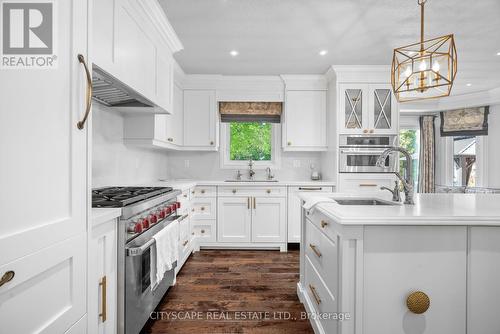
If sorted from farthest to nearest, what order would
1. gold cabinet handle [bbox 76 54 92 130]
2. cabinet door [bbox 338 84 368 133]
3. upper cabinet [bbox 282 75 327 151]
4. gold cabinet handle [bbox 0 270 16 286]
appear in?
upper cabinet [bbox 282 75 327 151]
cabinet door [bbox 338 84 368 133]
gold cabinet handle [bbox 76 54 92 130]
gold cabinet handle [bbox 0 270 16 286]

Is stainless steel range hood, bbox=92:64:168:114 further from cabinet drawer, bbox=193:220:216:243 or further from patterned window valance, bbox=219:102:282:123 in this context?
cabinet drawer, bbox=193:220:216:243

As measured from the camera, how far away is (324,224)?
1.56 meters

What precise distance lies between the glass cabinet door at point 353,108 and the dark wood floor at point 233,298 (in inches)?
77.0

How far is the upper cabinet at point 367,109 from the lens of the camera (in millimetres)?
3641

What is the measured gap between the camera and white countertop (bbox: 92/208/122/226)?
4.15ft

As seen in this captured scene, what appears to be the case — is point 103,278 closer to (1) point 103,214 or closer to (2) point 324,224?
(1) point 103,214

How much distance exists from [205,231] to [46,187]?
2974 millimetres

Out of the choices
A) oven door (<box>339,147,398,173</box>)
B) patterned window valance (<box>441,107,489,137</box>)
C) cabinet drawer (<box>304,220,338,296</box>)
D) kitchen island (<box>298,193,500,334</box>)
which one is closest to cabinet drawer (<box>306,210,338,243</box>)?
cabinet drawer (<box>304,220,338,296</box>)

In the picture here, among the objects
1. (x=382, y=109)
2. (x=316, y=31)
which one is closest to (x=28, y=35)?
(x=316, y=31)

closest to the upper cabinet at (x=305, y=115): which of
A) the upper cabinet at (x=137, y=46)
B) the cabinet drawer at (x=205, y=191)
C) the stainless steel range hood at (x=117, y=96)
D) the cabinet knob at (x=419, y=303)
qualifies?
the cabinet drawer at (x=205, y=191)

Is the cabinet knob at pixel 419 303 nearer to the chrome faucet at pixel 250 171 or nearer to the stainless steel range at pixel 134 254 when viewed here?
the stainless steel range at pixel 134 254

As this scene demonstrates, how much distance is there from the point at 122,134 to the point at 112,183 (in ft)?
1.71

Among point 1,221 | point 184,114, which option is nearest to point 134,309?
point 1,221

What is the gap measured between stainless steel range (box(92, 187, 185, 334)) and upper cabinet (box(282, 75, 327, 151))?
2.51m
